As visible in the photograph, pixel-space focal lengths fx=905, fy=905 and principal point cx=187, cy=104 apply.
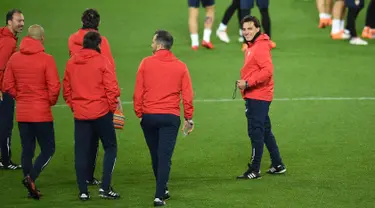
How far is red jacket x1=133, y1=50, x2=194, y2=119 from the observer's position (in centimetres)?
1005

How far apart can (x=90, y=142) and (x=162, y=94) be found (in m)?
1.10

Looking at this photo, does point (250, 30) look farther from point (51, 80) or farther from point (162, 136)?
point (51, 80)

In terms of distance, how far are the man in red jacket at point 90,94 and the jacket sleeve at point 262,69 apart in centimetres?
180

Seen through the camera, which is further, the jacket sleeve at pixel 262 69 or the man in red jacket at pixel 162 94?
the jacket sleeve at pixel 262 69

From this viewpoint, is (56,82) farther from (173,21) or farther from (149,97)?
(173,21)

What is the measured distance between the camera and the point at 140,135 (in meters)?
14.1

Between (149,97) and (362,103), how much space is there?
21.9 feet

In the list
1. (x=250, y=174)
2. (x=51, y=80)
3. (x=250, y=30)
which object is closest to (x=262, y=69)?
(x=250, y=30)

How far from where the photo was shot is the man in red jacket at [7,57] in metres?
11.8

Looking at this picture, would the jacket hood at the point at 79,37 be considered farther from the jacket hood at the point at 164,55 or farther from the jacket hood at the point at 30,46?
the jacket hood at the point at 164,55

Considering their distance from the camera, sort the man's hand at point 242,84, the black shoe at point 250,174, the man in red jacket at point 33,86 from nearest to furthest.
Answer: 1. the man in red jacket at point 33,86
2. the man's hand at point 242,84
3. the black shoe at point 250,174

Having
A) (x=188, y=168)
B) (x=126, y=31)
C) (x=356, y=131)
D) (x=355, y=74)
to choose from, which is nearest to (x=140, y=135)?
(x=188, y=168)

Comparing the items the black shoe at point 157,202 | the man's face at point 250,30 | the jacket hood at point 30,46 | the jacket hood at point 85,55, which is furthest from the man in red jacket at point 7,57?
the man's face at point 250,30

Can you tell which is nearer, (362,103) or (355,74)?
(362,103)
